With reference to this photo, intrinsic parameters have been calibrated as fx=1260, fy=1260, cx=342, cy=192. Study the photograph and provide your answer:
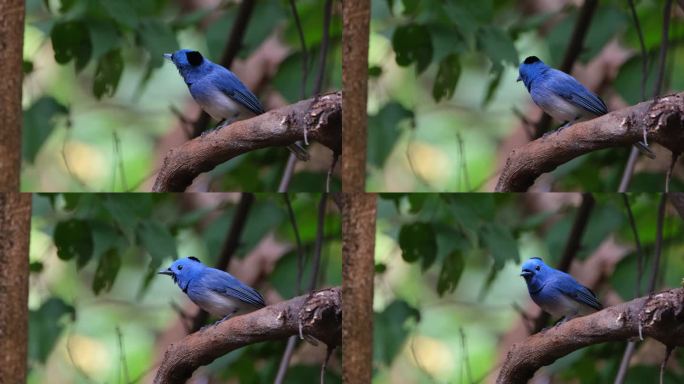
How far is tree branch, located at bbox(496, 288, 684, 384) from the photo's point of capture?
3.41m

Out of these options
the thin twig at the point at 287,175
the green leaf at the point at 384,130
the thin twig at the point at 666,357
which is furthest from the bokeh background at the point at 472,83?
the thin twig at the point at 666,357

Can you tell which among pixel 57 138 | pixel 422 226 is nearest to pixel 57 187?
pixel 57 138

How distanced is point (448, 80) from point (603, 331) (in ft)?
2.65

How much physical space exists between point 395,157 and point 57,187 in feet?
3.10

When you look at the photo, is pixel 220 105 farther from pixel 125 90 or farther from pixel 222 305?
pixel 222 305

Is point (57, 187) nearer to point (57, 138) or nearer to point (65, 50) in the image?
point (57, 138)

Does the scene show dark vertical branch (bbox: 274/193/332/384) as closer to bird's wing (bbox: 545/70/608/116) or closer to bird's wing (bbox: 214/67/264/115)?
bird's wing (bbox: 214/67/264/115)

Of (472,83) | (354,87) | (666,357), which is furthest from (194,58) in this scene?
(666,357)

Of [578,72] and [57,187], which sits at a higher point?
[578,72]

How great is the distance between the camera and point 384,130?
346 cm

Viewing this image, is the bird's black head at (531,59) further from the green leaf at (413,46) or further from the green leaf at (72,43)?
the green leaf at (72,43)

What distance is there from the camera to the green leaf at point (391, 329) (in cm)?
346

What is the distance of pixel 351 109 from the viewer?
11.3 feet

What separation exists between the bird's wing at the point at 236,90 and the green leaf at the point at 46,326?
0.75 m
